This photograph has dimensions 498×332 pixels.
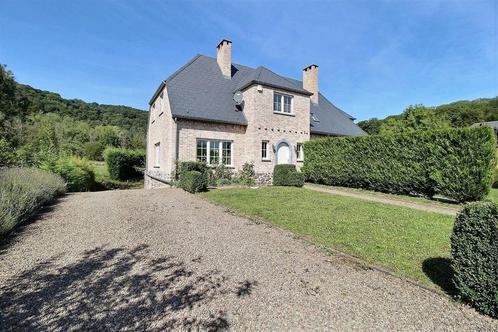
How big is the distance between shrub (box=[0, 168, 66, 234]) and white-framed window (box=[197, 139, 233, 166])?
23.4 feet

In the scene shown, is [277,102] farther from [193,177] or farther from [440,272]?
[440,272]

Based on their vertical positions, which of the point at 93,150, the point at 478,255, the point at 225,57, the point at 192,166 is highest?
the point at 225,57

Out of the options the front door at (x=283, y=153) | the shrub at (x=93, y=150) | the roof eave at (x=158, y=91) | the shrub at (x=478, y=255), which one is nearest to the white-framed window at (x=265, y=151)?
the front door at (x=283, y=153)

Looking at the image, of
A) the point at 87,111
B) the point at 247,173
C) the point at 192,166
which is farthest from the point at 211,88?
the point at 87,111

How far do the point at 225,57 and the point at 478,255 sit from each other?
17721 mm

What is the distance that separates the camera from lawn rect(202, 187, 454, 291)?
13.1ft

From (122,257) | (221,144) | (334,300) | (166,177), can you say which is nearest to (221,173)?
(221,144)

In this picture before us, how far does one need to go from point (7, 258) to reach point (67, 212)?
3388mm

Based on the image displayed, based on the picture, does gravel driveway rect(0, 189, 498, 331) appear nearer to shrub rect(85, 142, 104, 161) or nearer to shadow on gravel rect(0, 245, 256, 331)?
shadow on gravel rect(0, 245, 256, 331)

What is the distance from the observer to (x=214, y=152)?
15102 mm

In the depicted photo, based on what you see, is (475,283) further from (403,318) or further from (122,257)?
(122,257)

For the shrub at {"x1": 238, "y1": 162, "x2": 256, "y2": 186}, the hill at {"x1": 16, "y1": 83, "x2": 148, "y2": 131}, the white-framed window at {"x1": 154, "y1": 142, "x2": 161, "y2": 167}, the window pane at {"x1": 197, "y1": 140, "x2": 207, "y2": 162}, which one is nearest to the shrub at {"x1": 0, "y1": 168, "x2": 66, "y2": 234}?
the window pane at {"x1": 197, "y1": 140, "x2": 207, "y2": 162}

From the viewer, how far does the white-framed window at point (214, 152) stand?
1470cm

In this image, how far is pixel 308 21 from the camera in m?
10.4
